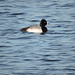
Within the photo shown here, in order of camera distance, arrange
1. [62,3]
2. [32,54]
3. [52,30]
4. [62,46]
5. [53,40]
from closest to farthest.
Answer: [32,54] < [62,46] < [53,40] < [52,30] < [62,3]

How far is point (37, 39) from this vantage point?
15008 mm

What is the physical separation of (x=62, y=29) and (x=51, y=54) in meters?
4.12

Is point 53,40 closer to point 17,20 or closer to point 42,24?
point 42,24

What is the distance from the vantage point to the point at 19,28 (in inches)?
656

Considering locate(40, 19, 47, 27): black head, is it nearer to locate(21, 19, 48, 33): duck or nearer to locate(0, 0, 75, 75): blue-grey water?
locate(21, 19, 48, 33): duck

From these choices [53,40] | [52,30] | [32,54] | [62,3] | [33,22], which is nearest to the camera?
[32,54]

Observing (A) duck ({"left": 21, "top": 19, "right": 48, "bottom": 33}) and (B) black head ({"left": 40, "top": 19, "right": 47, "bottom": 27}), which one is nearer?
(A) duck ({"left": 21, "top": 19, "right": 48, "bottom": 33})

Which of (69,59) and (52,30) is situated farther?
(52,30)

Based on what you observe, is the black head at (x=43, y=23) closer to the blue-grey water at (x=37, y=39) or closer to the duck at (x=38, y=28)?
the duck at (x=38, y=28)

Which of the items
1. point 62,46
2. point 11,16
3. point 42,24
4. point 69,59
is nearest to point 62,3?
point 11,16

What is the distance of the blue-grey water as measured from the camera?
11289 mm

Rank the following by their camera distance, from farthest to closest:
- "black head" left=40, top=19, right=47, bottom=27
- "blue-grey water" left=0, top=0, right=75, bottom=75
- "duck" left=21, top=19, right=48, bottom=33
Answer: "black head" left=40, top=19, right=47, bottom=27
"duck" left=21, top=19, right=48, bottom=33
"blue-grey water" left=0, top=0, right=75, bottom=75

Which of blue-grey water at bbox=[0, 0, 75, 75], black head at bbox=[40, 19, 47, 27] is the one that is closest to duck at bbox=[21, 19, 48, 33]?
black head at bbox=[40, 19, 47, 27]

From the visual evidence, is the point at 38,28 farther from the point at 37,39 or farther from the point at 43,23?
the point at 37,39
